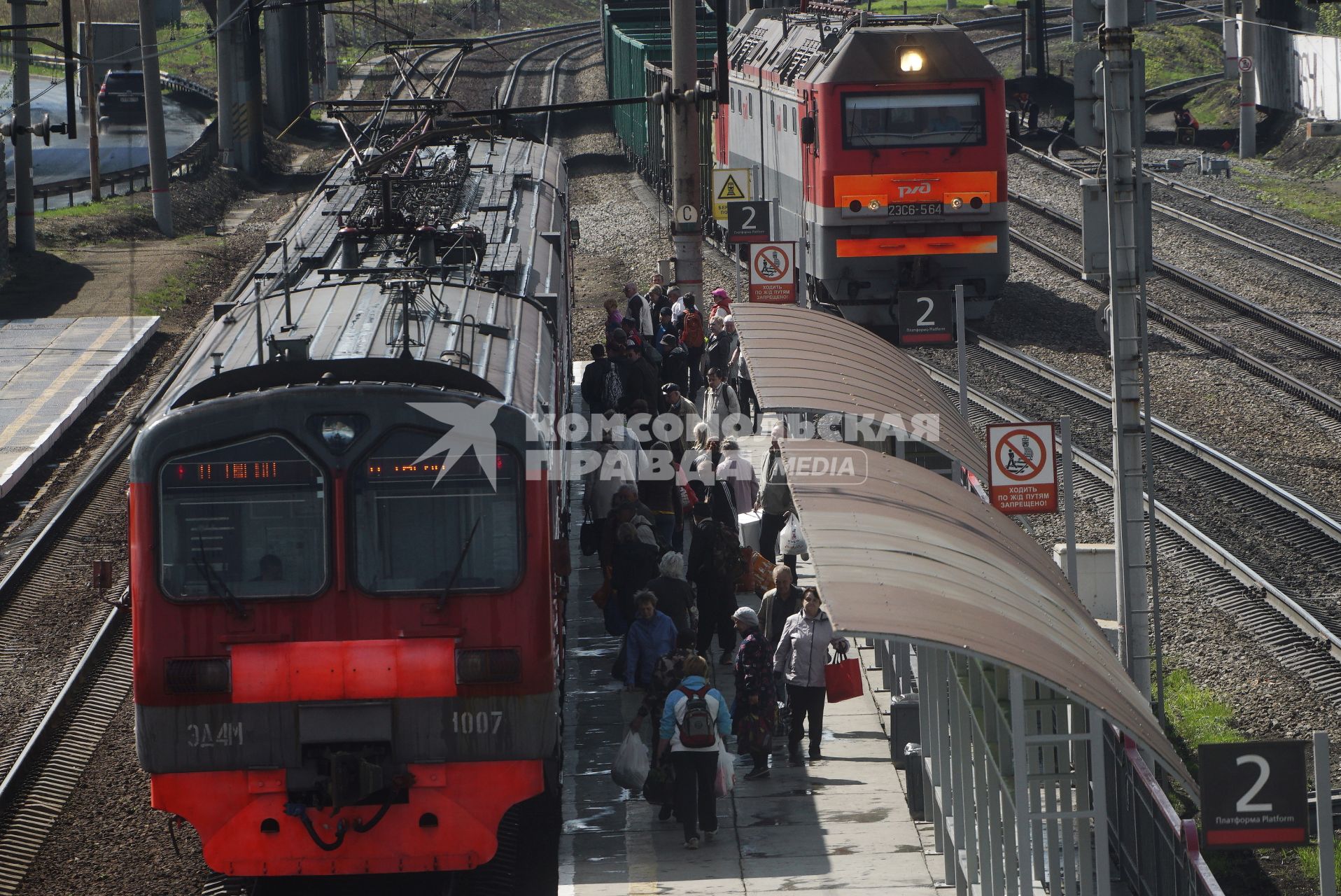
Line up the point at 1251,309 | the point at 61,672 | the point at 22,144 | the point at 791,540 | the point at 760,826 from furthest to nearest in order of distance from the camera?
the point at 22,144 < the point at 1251,309 < the point at 791,540 < the point at 61,672 < the point at 760,826

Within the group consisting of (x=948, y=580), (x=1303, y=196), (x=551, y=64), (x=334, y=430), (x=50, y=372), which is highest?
(x=551, y=64)

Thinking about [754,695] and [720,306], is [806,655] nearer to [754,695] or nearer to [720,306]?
[754,695]

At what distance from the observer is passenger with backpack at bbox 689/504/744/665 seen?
551 inches

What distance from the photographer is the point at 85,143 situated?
5059 cm

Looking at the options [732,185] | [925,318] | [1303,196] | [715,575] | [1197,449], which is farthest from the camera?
[1303,196]

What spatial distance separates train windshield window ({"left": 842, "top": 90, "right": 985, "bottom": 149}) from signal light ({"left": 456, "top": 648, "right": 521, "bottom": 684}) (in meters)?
14.1

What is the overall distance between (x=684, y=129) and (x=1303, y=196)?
853 inches

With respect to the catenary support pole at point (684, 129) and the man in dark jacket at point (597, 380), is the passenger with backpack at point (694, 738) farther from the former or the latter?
the catenary support pole at point (684, 129)

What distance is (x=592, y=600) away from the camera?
15.8 metres

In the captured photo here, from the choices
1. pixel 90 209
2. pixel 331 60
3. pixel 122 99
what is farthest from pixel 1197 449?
pixel 331 60

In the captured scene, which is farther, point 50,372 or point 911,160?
point 50,372

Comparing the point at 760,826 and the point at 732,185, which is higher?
the point at 732,185

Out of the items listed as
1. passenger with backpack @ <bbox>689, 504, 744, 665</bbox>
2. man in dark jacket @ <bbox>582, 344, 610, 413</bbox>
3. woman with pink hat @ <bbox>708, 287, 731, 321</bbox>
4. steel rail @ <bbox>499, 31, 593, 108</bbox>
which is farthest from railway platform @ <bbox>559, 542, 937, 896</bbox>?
steel rail @ <bbox>499, 31, 593, 108</bbox>

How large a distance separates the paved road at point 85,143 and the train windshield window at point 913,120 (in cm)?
2570
